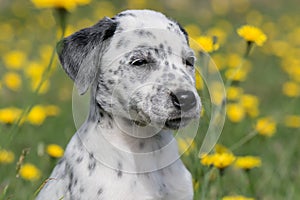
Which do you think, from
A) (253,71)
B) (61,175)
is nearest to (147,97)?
(61,175)

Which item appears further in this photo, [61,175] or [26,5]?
[26,5]

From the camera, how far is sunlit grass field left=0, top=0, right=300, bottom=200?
4234mm

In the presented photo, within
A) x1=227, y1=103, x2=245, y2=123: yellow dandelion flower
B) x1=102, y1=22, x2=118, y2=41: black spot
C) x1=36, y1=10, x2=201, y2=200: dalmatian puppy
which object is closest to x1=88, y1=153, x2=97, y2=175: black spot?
x1=36, y1=10, x2=201, y2=200: dalmatian puppy

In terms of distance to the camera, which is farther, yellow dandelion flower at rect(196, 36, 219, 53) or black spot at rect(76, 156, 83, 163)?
yellow dandelion flower at rect(196, 36, 219, 53)

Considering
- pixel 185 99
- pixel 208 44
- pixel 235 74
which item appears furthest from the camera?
pixel 235 74

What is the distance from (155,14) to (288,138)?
3.51 metres

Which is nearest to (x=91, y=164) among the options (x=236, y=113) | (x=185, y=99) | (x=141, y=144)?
(x=141, y=144)

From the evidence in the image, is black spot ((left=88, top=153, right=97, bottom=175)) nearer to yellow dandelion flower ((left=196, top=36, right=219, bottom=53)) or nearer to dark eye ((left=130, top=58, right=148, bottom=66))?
dark eye ((left=130, top=58, right=148, bottom=66))

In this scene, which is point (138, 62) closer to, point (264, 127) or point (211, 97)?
point (211, 97)

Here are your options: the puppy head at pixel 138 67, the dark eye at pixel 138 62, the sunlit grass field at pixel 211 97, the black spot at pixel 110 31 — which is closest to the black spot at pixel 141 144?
the puppy head at pixel 138 67

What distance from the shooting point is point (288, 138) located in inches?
269

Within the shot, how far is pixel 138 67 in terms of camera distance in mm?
3521

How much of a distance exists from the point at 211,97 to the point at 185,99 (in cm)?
114

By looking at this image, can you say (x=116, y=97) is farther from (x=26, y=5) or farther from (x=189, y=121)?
(x=26, y=5)
